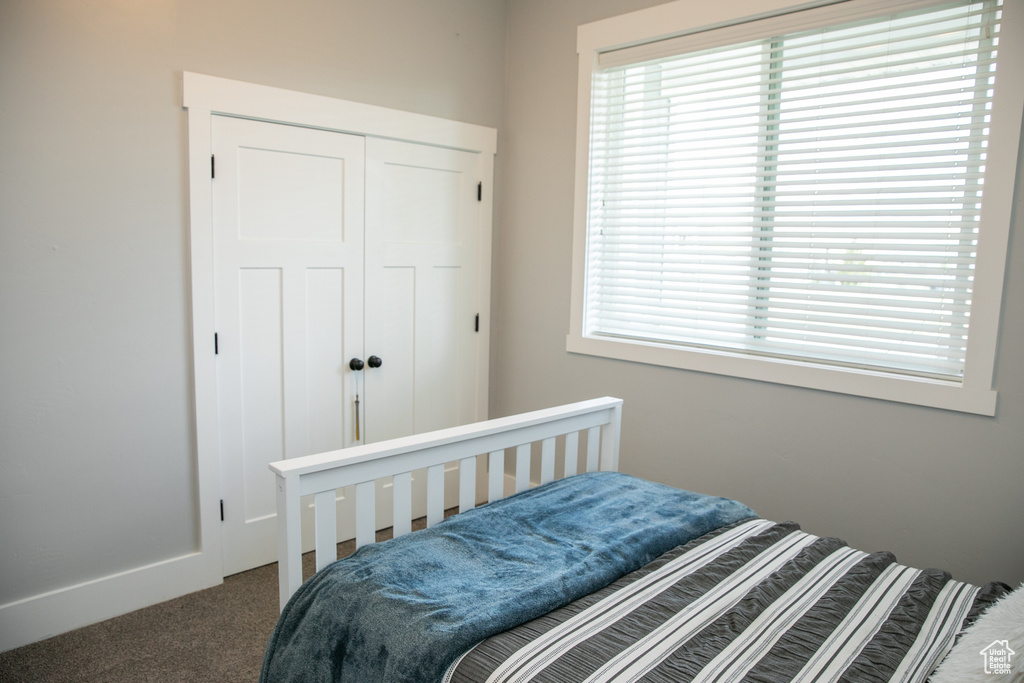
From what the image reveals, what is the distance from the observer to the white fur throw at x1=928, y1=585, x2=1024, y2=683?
106cm

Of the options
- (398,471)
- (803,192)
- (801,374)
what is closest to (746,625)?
(398,471)

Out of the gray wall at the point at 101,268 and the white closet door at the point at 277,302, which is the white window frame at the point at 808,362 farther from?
the gray wall at the point at 101,268

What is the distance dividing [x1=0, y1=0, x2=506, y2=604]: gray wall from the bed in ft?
3.89

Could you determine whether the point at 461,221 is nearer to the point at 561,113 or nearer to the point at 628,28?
the point at 561,113

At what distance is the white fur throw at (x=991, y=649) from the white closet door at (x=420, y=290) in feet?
7.97

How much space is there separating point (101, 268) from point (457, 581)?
170 centimetres

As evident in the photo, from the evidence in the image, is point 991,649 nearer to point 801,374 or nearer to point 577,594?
point 577,594

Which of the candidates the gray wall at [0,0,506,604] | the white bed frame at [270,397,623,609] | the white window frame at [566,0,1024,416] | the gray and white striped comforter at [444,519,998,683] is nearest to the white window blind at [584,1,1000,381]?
the white window frame at [566,0,1024,416]

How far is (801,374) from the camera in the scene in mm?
2584

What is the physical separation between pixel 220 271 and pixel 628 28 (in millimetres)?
1997

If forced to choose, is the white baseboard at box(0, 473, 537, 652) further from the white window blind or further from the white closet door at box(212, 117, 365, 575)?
the white window blind

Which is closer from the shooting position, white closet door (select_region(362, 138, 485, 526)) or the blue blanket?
the blue blanket

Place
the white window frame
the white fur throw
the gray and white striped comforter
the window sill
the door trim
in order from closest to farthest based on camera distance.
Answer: the white fur throw → the gray and white striped comforter → the white window frame → the window sill → the door trim

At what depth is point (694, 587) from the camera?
159 cm
